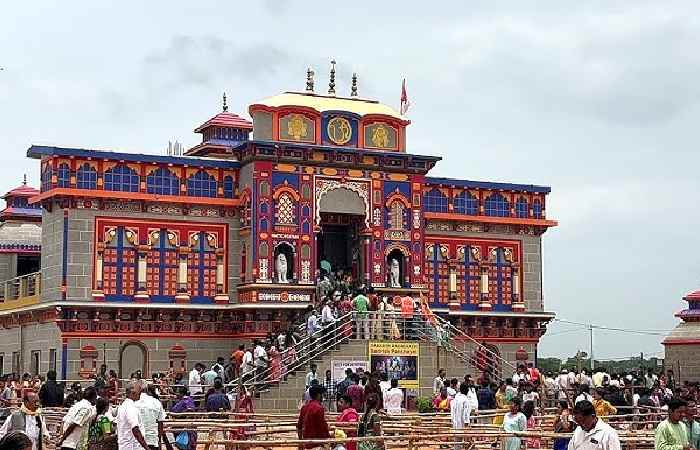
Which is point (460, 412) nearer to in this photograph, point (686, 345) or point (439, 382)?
point (439, 382)

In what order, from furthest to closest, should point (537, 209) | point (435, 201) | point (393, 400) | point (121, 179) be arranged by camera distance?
1. point (537, 209)
2. point (435, 201)
3. point (121, 179)
4. point (393, 400)

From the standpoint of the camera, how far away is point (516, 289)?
43562 millimetres

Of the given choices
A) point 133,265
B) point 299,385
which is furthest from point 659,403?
point 133,265

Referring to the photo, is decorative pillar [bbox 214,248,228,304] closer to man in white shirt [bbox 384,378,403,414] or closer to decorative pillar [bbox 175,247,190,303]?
decorative pillar [bbox 175,247,190,303]

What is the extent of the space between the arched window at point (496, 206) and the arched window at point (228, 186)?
33.5ft

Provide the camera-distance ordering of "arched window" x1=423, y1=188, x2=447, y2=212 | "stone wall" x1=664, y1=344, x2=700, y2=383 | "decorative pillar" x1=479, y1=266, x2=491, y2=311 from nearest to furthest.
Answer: "arched window" x1=423, y1=188, x2=447, y2=212, "decorative pillar" x1=479, y1=266, x2=491, y2=311, "stone wall" x1=664, y1=344, x2=700, y2=383

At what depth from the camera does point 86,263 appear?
36000 millimetres

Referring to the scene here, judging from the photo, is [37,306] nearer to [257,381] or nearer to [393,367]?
[257,381]

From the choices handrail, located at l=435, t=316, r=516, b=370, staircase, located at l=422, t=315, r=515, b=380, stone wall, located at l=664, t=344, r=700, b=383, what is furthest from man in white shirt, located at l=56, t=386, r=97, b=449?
stone wall, located at l=664, t=344, r=700, b=383

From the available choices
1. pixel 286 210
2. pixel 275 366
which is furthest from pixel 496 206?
pixel 275 366

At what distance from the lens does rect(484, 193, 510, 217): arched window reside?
142 feet

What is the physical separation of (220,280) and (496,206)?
11505mm

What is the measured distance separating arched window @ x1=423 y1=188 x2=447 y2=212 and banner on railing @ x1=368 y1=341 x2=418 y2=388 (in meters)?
8.36

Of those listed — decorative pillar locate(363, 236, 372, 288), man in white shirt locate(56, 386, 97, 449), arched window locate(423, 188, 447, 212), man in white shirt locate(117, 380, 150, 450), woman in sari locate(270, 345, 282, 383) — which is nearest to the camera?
man in white shirt locate(117, 380, 150, 450)
